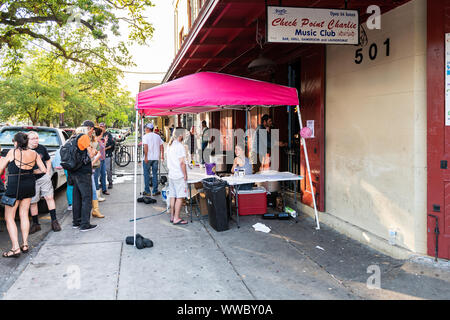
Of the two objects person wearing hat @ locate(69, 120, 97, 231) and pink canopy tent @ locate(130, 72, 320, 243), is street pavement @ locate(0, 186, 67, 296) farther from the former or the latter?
pink canopy tent @ locate(130, 72, 320, 243)

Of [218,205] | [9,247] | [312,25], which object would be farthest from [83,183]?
[312,25]

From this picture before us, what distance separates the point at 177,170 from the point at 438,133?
13.3 ft

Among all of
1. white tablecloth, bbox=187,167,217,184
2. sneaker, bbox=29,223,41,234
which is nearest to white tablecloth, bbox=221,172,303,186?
white tablecloth, bbox=187,167,217,184

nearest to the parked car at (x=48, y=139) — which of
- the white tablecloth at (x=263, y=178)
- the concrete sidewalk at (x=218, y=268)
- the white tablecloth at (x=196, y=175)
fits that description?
the concrete sidewalk at (x=218, y=268)

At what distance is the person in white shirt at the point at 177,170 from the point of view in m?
6.36

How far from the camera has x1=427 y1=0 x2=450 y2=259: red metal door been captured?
13.8 feet

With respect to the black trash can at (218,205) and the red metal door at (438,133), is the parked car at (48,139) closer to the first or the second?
the black trash can at (218,205)

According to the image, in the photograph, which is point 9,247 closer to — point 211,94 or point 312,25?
point 211,94

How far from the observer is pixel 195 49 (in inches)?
309

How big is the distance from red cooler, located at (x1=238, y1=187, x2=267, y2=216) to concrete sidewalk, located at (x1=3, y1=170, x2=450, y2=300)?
522mm

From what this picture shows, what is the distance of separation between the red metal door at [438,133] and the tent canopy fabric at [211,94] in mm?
2242

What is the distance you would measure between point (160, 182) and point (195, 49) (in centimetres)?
462

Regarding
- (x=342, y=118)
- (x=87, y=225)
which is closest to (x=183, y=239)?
(x=87, y=225)

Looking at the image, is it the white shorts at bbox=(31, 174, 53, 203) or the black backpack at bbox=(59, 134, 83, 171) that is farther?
the white shorts at bbox=(31, 174, 53, 203)
